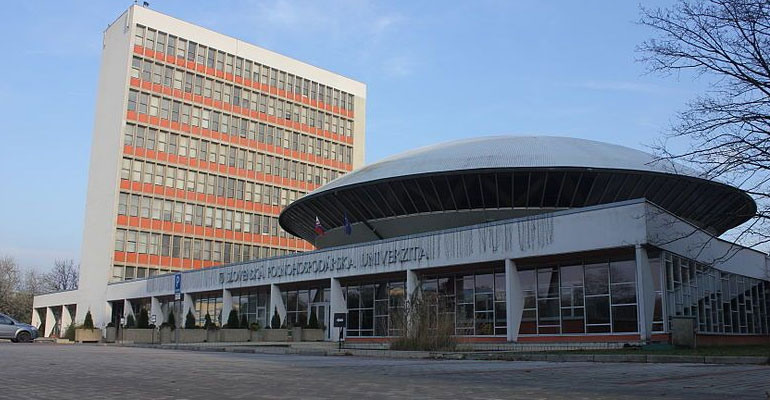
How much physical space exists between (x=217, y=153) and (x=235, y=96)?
7194 millimetres

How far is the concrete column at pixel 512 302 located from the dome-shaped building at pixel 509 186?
6496mm

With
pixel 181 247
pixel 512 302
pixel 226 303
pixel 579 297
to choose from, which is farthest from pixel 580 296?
pixel 181 247

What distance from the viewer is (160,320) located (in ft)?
200

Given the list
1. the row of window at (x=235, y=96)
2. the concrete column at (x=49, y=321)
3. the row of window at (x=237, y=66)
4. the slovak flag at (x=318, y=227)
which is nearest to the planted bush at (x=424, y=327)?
the slovak flag at (x=318, y=227)

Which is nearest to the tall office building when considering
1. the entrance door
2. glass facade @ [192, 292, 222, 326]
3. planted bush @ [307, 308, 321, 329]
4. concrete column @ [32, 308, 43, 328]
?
concrete column @ [32, 308, 43, 328]

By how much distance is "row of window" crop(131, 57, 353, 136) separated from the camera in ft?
251

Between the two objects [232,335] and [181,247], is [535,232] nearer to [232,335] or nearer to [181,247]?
[232,335]

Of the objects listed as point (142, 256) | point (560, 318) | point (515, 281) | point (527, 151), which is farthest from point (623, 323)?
point (142, 256)

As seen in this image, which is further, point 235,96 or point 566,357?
point 235,96

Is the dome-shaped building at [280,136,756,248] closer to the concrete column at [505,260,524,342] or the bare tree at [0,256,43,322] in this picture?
the concrete column at [505,260,524,342]

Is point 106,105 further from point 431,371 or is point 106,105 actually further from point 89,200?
point 431,371

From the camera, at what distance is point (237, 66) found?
83.3 m

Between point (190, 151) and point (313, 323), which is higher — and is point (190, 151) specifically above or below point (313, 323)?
above

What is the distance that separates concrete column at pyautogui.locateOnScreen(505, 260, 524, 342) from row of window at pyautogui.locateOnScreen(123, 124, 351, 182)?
2072 inches
